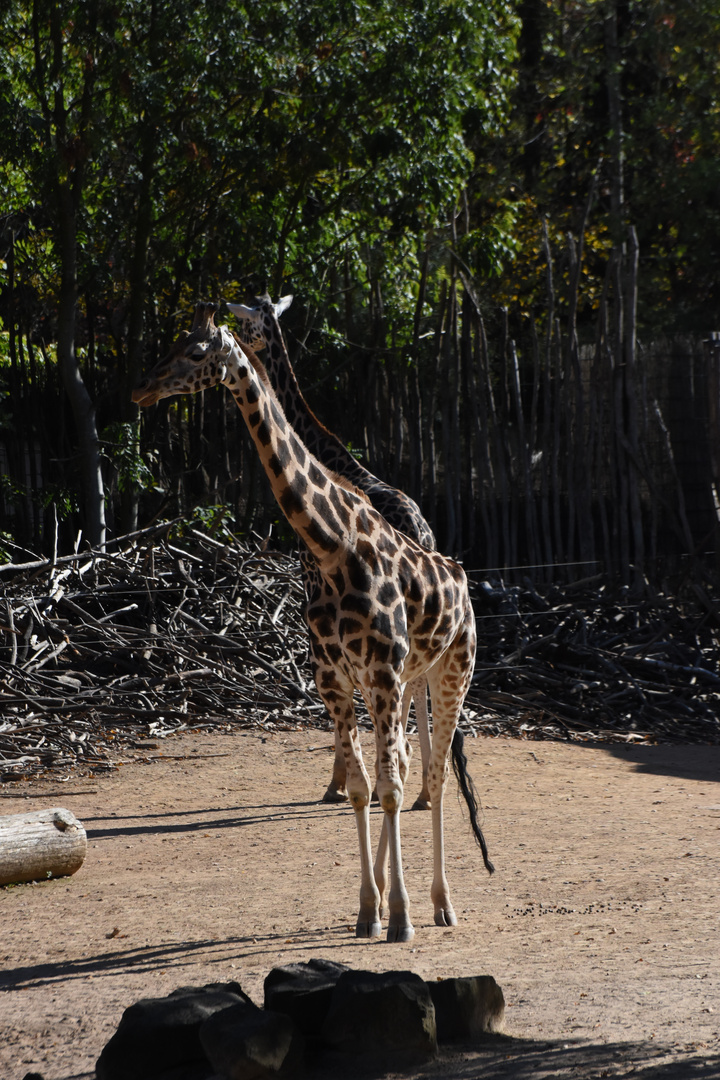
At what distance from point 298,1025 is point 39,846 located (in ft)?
7.66

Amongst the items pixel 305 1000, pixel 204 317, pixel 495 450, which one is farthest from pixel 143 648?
pixel 305 1000

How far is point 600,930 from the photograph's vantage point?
420 centimetres

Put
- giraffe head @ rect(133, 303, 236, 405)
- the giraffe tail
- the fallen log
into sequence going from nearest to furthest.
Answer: giraffe head @ rect(133, 303, 236, 405), the giraffe tail, the fallen log

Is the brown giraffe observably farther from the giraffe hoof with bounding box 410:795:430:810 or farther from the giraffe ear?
the giraffe ear

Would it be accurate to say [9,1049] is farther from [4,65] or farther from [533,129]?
[533,129]

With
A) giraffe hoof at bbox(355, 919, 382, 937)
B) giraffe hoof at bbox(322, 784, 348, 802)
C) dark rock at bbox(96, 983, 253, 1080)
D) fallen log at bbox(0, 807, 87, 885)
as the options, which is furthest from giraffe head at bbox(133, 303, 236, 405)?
giraffe hoof at bbox(322, 784, 348, 802)

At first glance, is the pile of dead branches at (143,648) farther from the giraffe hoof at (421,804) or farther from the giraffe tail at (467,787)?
the giraffe tail at (467,787)

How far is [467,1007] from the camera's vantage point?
123 inches

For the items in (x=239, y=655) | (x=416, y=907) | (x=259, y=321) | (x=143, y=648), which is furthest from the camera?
(x=239, y=655)

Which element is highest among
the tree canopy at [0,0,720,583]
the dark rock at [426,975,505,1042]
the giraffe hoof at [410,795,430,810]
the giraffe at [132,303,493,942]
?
the tree canopy at [0,0,720,583]

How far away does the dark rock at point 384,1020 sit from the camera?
301 cm

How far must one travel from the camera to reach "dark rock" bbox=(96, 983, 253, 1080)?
2.92 m

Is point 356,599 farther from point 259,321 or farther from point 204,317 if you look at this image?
point 259,321

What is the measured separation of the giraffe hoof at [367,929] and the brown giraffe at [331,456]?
2.02 metres
